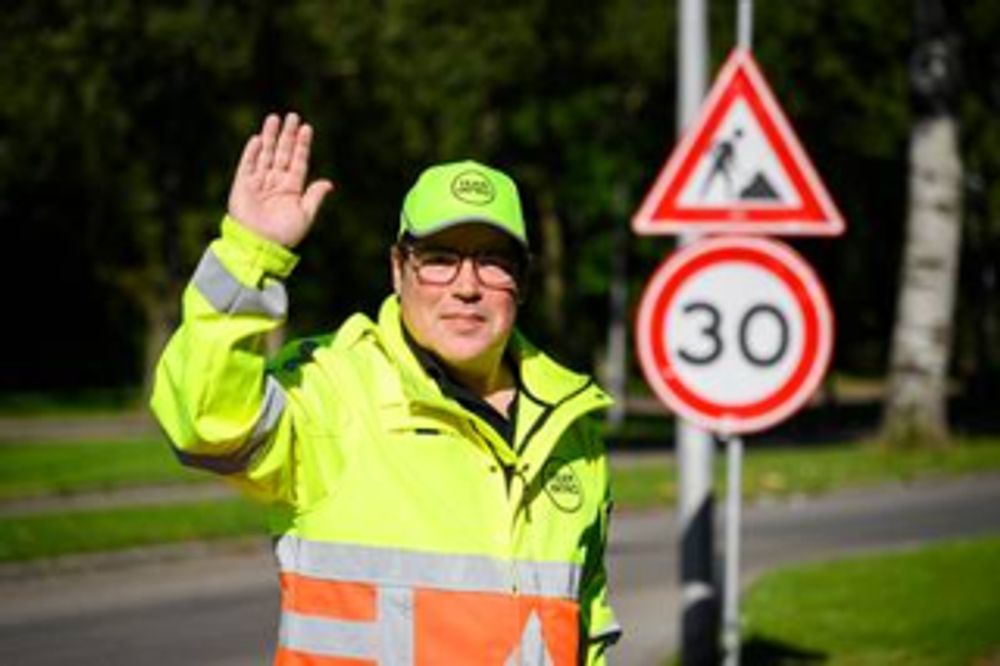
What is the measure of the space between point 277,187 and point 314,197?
88 mm

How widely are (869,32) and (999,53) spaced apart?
3.19m

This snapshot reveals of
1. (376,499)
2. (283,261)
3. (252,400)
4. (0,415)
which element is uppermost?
(283,261)

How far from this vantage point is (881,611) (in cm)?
1042

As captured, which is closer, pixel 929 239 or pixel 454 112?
pixel 929 239

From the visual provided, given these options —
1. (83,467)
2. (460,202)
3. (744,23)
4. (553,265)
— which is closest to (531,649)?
(460,202)

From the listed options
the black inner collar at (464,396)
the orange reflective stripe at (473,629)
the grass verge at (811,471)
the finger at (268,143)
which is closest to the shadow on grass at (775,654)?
the black inner collar at (464,396)

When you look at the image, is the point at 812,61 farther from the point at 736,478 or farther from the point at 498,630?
the point at 498,630

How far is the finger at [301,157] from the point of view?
297 cm

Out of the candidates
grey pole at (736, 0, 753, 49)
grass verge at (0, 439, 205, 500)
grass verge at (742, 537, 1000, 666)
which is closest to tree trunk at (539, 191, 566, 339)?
grass verge at (0, 439, 205, 500)

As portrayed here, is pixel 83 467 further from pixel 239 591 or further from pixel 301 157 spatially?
pixel 301 157

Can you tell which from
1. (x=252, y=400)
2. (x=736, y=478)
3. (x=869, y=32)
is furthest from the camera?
(x=869, y=32)

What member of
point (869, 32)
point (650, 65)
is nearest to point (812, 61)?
point (869, 32)

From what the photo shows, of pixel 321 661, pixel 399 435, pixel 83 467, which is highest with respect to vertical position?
pixel 399 435

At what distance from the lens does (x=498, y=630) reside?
298 centimetres
